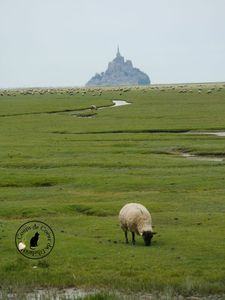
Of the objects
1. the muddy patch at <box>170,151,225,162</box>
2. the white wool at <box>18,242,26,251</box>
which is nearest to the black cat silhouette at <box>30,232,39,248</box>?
the white wool at <box>18,242,26,251</box>

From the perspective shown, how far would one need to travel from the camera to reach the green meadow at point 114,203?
→ 1906 cm

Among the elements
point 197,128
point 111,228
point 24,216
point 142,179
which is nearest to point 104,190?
point 142,179

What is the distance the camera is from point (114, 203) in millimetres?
29469

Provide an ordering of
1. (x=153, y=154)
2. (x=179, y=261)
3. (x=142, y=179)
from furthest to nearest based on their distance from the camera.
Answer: (x=153, y=154) < (x=142, y=179) < (x=179, y=261)

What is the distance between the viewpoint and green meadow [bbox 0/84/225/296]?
19062 mm

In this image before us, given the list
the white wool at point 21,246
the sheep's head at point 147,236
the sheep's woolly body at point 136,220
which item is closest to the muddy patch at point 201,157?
the sheep's woolly body at point 136,220

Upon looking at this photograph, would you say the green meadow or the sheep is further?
the sheep

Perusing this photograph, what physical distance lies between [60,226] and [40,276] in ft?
20.7

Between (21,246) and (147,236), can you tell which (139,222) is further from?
(21,246)

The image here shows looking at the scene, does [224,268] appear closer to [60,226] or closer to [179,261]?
[179,261]

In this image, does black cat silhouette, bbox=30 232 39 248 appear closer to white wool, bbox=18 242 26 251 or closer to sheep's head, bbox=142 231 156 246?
white wool, bbox=18 242 26 251

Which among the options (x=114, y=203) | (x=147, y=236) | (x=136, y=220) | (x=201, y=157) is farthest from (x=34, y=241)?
(x=201, y=157)

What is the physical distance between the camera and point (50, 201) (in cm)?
3092

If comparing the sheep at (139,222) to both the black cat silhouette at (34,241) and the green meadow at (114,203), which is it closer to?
the green meadow at (114,203)
